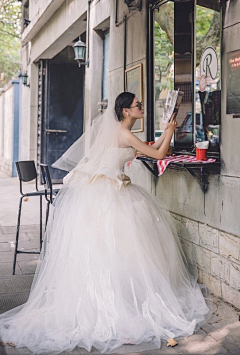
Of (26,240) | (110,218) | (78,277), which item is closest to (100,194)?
(110,218)

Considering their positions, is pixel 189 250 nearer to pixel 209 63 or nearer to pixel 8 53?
pixel 209 63

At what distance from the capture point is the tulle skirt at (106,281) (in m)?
3.36

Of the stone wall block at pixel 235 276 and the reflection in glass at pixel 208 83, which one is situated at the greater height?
the reflection in glass at pixel 208 83

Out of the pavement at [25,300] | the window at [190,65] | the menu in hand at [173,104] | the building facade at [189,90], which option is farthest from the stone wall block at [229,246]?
the menu in hand at [173,104]

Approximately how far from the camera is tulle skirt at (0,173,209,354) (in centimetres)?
336

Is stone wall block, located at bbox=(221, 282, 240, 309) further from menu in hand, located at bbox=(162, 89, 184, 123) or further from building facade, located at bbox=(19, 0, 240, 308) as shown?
menu in hand, located at bbox=(162, 89, 184, 123)

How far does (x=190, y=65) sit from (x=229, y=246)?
2.24 meters

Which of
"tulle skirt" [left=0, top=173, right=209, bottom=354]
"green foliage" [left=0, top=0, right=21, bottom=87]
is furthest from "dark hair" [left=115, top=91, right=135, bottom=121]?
"green foliage" [left=0, top=0, right=21, bottom=87]

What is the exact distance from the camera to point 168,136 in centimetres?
426

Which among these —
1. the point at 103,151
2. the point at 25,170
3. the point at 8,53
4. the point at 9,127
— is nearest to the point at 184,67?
the point at 103,151

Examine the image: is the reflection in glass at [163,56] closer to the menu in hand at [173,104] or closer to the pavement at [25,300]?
the menu in hand at [173,104]

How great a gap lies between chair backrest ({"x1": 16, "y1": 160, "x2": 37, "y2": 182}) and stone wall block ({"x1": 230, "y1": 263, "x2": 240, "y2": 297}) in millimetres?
2591

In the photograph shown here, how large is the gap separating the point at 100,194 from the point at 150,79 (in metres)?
2.14

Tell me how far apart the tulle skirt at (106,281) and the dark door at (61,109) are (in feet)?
28.1
